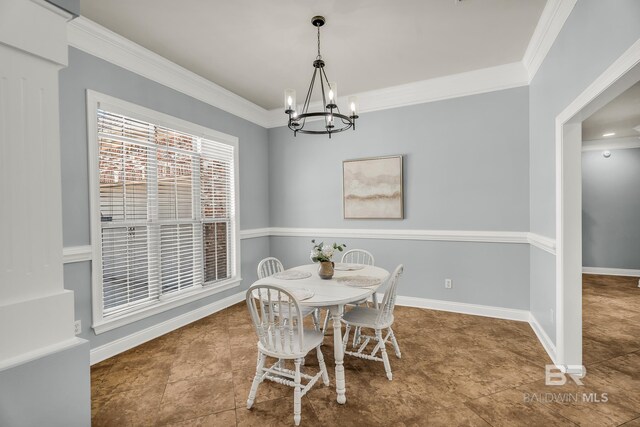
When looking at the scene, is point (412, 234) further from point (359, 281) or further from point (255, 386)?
point (255, 386)

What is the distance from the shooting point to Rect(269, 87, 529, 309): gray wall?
357 cm

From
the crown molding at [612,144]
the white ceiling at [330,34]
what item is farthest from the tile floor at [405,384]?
the crown molding at [612,144]

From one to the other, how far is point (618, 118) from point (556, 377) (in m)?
4.28

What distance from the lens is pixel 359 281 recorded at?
101 inches

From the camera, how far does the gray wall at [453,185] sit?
3.57m

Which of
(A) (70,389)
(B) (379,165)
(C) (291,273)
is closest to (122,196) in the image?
(C) (291,273)

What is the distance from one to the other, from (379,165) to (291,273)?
→ 2.11m

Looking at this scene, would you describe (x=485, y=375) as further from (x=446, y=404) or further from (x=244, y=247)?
(x=244, y=247)

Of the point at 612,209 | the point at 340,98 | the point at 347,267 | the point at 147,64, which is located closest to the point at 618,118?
the point at 612,209

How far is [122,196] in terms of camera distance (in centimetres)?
292

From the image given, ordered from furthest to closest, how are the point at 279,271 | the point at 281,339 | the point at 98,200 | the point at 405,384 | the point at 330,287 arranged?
the point at 279,271, the point at 98,200, the point at 330,287, the point at 405,384, the point at 281,339

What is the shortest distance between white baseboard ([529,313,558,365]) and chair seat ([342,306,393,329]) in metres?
1.46

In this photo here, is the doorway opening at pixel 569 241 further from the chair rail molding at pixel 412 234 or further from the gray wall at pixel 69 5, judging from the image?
the gray wall at pixel 69 5

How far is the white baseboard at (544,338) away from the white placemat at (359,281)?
161 centimetres
